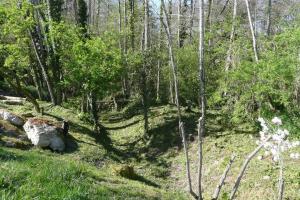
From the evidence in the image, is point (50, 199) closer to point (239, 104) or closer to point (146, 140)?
point (239, 104)

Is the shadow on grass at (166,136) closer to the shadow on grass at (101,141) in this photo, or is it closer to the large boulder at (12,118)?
the shadow on grass at (101,141)

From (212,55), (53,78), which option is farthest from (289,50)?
(53,78)

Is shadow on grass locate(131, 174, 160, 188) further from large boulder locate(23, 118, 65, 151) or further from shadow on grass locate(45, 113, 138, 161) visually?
large boulder locate(23, 118, 65, 151)

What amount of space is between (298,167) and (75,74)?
10920 millimetres

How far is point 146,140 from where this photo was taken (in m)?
21.2

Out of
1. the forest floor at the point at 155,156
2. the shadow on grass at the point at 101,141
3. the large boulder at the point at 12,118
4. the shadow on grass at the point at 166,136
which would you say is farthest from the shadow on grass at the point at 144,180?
the large boulder at the point at 12,118

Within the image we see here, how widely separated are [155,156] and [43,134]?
515 centimetres

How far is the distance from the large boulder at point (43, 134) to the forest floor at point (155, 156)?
53 centimetres

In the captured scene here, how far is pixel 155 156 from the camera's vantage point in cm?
1969

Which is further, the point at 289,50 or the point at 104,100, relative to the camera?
the point at 104,100

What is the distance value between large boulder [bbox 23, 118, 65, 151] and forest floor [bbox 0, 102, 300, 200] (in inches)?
20.8

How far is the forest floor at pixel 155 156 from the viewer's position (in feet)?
37.6

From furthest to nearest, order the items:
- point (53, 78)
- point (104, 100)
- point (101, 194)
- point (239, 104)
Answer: point (104, 100) → point (53, 78) → point (239, 104) → point (101, 194)

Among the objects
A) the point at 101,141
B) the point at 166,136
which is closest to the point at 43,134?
the point at 101,141
